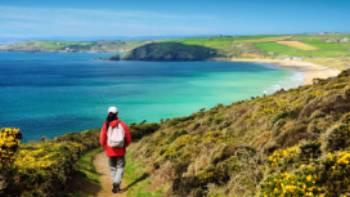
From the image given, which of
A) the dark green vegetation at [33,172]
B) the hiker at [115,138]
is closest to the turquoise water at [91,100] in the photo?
the dark green vegetation at [33,172]

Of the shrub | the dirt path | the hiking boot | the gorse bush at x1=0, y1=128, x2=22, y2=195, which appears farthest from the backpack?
the shrub

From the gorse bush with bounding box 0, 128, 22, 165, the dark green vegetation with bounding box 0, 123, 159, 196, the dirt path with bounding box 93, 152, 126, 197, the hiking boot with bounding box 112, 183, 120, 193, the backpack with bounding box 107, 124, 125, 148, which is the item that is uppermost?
the gorse bush with bounding box 0, 128, 22, 165

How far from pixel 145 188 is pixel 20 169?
420 cm

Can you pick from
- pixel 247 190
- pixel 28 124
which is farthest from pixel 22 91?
pixel 247 190

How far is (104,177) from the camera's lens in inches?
606

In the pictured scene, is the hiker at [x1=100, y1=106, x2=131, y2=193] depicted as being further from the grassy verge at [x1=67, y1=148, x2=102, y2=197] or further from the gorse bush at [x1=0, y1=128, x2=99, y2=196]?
the gorse bush at [x1=0, y1=128, x2=99, y2=196]

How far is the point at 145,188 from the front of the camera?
1260 cm

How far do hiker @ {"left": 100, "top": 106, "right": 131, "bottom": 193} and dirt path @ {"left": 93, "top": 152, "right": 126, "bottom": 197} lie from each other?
36cm

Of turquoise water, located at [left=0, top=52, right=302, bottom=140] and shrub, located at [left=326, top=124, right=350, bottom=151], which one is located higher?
shrub, located at [left=326, top=124, right=350, bottom=151]

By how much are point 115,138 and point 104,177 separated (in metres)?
4.23

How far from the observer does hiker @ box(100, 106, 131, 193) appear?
11690 mm

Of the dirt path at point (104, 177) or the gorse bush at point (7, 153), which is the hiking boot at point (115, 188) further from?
the gorse bush at point (7, 153)

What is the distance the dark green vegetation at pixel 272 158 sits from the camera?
6594 mm

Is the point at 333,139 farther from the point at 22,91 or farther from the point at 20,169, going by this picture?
the point at 22,91
